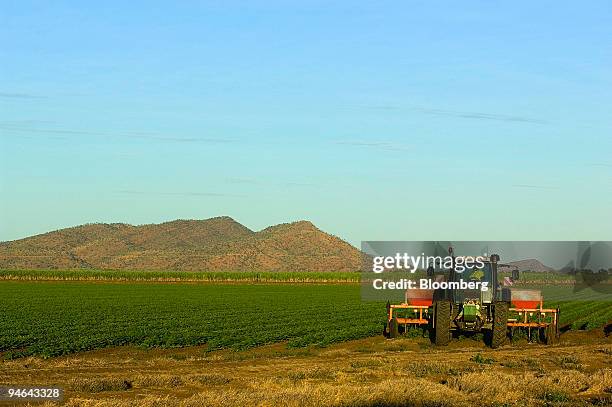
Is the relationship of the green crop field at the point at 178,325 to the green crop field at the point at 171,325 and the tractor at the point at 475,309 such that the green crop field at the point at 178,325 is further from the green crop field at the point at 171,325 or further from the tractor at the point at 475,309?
the tractor at the point at 475,309

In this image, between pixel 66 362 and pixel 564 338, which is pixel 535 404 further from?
pixel 564 338

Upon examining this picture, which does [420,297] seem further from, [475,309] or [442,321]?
[442,321]

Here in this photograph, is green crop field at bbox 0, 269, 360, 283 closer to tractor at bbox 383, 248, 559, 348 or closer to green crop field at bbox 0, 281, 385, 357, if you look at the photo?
green crop field at bbox 0, 281, 385, 357

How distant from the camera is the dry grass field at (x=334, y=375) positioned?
1712 cm

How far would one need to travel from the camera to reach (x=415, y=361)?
2412cm

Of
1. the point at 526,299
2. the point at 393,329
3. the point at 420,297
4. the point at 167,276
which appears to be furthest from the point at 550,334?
the point at 167,276

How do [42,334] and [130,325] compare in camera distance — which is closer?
[42,334]

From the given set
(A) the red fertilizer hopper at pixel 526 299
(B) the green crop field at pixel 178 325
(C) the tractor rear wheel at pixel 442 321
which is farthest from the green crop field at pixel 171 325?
(A) the red fertilizer hopper at pixel 526 299

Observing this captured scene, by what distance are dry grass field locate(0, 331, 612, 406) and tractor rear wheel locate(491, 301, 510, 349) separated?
1.25 ft

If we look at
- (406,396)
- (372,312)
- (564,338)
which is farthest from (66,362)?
(372,312)

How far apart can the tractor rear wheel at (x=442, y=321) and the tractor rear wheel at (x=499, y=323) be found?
1436mm

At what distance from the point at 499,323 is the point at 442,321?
1.87 metres

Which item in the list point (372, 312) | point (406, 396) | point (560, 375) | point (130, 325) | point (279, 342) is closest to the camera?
point (406, 396)

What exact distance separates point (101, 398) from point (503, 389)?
7611mm
